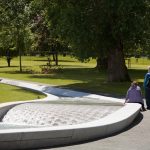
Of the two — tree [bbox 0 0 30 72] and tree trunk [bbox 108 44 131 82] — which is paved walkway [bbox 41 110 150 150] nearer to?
tree trunk [bbox 108 44 131 82]

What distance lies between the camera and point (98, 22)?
29.5 m

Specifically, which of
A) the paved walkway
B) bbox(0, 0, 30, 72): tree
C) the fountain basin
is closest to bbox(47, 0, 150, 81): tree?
bbox(0, 0, 30, 72): tree

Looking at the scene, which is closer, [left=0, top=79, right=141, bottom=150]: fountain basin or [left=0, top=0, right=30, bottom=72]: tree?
[left=0, top=79, right=141, bottom=150]: fountain basin

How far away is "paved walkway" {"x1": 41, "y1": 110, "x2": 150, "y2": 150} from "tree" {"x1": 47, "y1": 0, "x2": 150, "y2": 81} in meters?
15.1

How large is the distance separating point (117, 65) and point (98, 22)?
3466 mm

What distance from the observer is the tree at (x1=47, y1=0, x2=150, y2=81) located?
28656 millimetres

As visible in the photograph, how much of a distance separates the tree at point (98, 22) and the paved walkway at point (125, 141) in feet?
49.6

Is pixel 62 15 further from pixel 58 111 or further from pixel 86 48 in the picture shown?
pixel 58 111

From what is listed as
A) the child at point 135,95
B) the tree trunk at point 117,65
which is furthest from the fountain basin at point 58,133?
the tree trunk at point 117,65

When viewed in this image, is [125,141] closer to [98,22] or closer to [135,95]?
[135,95]

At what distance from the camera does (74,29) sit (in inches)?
1144

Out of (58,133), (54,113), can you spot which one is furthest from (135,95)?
(58,133)

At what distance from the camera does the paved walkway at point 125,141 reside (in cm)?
1126

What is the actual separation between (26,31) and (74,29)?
76.7 feet
